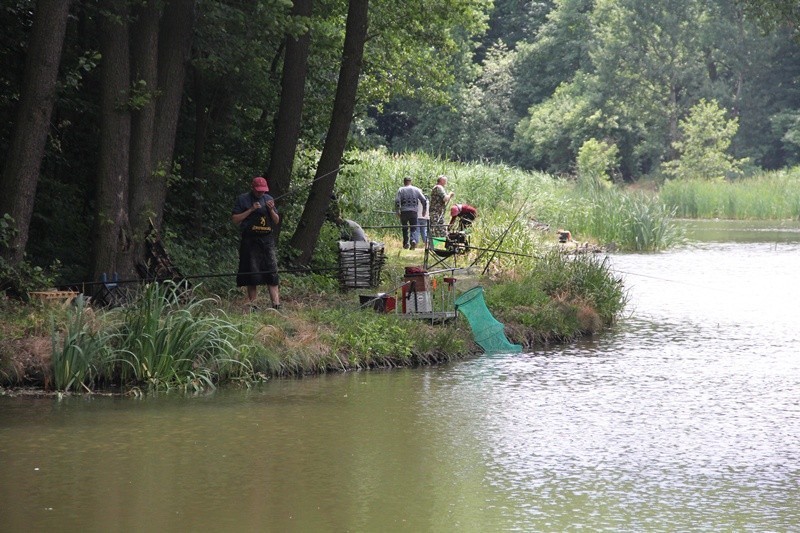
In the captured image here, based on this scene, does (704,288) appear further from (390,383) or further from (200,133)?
(390,383)

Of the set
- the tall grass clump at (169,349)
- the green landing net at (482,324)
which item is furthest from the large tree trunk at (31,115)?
the green landing net at (482,324)

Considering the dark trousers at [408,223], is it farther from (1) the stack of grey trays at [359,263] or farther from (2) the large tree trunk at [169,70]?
(2) the large tree trunk at [169,70]

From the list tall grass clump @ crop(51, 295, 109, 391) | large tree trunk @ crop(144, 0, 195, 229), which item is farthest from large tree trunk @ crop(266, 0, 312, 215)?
tall grass clump @ crop(51, 295, 109, 391)

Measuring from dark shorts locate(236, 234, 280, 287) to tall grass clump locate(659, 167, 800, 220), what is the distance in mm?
29943

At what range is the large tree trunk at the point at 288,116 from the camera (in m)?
18.0

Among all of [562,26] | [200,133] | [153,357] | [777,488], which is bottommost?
[777,488]

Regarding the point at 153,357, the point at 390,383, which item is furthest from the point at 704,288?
the point at 153,357

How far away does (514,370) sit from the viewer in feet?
43.8

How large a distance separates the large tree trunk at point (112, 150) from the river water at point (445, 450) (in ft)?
9.93

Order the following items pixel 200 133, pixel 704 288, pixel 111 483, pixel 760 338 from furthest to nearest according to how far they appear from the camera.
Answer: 1. pixel 704 288
2. pixel 200 133
3. pixel 760 338
4. pixel 111 483

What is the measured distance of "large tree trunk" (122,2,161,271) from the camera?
1459 cm

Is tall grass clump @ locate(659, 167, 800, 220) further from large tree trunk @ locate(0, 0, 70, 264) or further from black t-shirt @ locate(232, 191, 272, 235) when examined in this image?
large tree trunk @ locate(0, 0, 70, 264)

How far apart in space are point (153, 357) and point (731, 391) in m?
5.30

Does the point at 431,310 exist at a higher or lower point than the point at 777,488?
higher
